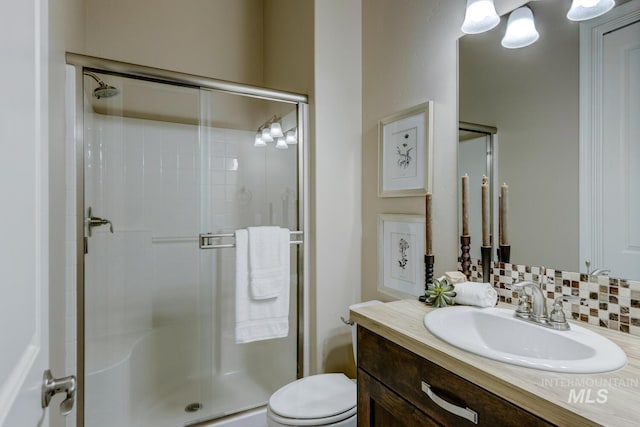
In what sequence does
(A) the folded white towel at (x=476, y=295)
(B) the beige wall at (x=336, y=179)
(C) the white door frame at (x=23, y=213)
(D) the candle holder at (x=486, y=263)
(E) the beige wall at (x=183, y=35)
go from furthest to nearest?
(E) the beige wall at (x=183, y=35), (B) the beige wall at (x=336, y=179), (D) the candle holder at (x=486, y=263), (A) the folded white towel at (x=476, y=295), (C) the white door frame at (x=23, y=213)

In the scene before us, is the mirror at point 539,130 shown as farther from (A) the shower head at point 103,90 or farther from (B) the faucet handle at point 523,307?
(A) the shower head at point 103,90

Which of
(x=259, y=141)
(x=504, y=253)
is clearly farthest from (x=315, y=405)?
(x=259, y=141)

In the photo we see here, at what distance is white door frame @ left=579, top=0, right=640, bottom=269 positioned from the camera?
0.95m

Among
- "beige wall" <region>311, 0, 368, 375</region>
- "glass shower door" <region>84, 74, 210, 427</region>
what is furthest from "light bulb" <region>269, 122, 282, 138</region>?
"glass shower door" <region>84, 74, 210, 427</region>

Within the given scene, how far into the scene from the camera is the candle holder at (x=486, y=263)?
4.03 feet

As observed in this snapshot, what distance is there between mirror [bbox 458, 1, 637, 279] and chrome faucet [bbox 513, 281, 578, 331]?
0.15 metres

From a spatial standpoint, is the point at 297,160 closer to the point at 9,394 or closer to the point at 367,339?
the point at 367,339

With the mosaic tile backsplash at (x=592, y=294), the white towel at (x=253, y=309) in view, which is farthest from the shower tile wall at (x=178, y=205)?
the mosaic tile backsplash at (x=592, y=294)

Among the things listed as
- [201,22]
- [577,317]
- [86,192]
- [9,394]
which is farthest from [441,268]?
[201,22]

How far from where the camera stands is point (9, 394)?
0.40m

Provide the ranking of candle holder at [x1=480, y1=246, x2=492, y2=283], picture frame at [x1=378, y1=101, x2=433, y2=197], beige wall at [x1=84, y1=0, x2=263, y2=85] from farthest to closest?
1. beige wall at [x1=84, y1=0, x2=263, y2=85]
2. picture frame at [x1=378, y1=101, x2=433, y2=197]
3. candle holder at [x1=480, y1=246, x2=492, y2=283]

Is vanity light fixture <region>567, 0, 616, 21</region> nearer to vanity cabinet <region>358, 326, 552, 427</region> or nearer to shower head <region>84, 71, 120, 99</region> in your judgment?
vanity cabinet <region>358, 326, 552, 427</region>

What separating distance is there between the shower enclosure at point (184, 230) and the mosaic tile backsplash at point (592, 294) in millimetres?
1150

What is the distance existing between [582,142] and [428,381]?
2.69 ft
